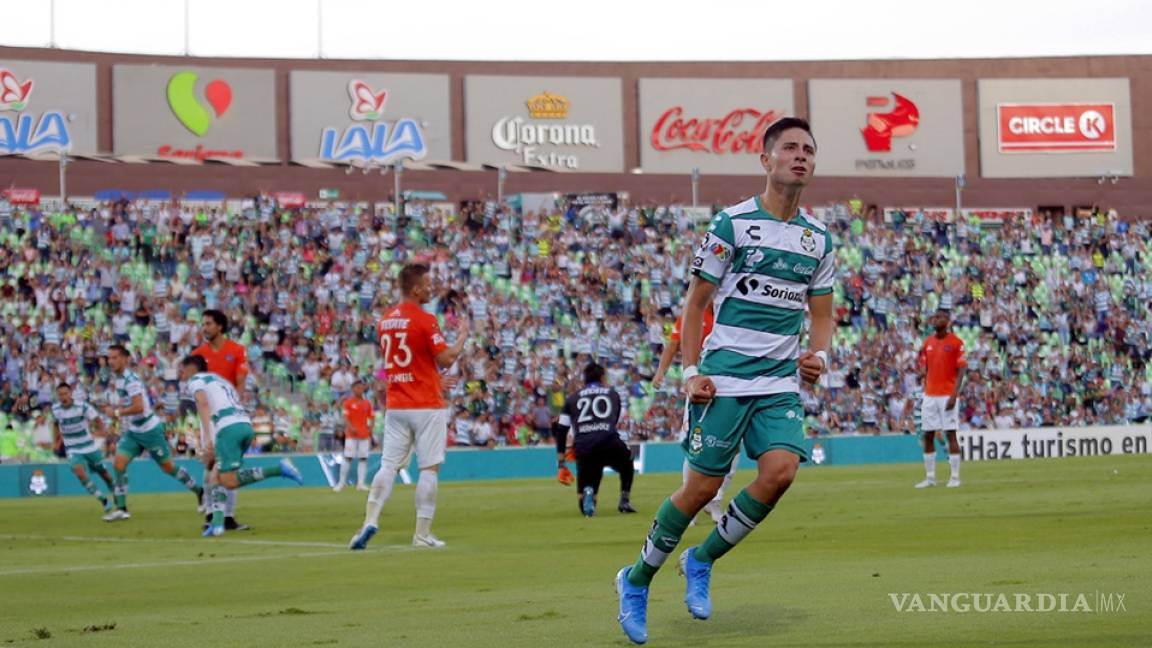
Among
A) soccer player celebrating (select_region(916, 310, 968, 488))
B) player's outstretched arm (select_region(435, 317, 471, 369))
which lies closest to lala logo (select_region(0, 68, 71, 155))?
Result: soccer player celebrating (select_region(916, 310, 968, 488))

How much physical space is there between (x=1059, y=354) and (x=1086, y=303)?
130 inches

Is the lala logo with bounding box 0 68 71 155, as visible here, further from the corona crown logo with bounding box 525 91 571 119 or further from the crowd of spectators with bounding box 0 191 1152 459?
the corona crown logo with bounding box 525 91 571 119

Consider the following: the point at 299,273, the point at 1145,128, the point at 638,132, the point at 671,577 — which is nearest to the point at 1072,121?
the point at 1145,128

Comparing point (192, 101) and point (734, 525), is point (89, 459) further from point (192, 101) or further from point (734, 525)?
point (192, 101)

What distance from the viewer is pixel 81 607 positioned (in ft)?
38.1

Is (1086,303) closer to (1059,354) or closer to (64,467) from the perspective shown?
(1059,354)

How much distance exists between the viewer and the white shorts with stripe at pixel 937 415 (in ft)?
83.9

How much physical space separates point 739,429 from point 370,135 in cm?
5264

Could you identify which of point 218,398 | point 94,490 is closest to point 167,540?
point 218,398

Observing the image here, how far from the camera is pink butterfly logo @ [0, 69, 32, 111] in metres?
55.2

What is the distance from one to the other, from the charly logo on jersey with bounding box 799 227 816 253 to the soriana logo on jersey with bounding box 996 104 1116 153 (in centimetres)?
6064

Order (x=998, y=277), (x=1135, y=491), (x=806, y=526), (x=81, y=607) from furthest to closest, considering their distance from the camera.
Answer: (x=998, y=277) → (x=1135, y=491) → (x=806, y=526) → (x=81, y=607)

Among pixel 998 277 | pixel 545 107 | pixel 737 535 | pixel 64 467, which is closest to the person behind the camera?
pixel 737 535

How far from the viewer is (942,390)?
25.7 m
